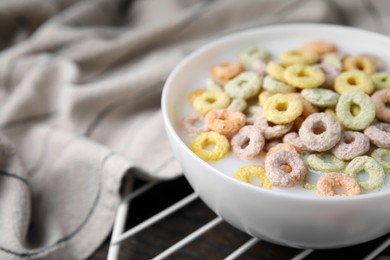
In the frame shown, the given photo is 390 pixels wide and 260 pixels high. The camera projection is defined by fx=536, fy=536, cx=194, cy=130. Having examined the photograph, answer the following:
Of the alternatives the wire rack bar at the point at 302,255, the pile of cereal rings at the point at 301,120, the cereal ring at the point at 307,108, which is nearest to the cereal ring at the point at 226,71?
the pile of cereal rings at the point at 301,120

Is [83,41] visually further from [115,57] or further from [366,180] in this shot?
[366,180]

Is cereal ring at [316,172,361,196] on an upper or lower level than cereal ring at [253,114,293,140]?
lower

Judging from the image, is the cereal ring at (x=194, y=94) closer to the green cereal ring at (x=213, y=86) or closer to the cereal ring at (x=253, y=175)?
the green cereal ring at (x=213, y=86)

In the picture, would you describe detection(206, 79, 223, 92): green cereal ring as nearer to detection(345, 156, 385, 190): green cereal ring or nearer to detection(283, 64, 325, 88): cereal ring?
detection(283, 64, 325, 88): cereal ring

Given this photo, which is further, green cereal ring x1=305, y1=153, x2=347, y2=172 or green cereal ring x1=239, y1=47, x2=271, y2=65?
green cereal ring x1=239, y1=47, x2=271, y2=65

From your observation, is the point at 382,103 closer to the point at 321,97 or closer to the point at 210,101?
the point at 321,97

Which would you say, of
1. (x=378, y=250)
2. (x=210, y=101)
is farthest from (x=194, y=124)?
(x=378, y=250)

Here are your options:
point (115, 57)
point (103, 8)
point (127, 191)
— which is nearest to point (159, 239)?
point (127, 191)

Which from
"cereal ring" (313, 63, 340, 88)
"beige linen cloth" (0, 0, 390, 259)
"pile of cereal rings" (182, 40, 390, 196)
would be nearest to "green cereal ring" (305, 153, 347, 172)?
"pile of cereal rings" (182, 40, 390, 196)
